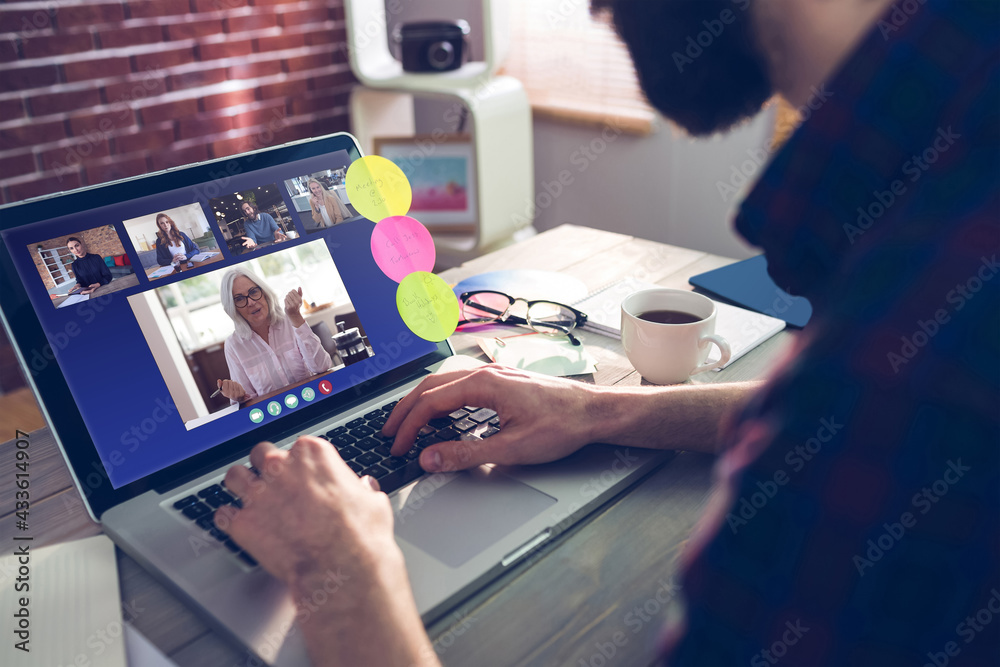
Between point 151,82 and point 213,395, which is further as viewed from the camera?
point 151,82

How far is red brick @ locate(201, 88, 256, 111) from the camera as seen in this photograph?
2.41 metres

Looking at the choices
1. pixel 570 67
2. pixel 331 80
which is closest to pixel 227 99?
pixel 331 80

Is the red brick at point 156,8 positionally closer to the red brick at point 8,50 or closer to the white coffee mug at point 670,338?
the red brick at point 8,50

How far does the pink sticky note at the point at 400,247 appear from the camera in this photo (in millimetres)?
→ 828

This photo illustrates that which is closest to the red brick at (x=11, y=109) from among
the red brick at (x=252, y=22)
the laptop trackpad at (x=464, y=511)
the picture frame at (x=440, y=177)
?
the red brick at (x=252, y=22)

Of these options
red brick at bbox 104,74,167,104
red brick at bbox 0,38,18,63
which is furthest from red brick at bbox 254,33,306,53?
red brick at bbox 0,38,18,63

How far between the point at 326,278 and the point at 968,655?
2.06 feet

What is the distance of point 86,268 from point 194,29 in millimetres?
1987

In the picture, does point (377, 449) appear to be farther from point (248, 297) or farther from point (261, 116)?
point (261, 116)

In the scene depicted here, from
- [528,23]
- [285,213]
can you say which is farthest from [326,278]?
[528,23]

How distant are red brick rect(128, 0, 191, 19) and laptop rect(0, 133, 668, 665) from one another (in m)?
1.79

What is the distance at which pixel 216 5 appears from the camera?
92.2 inches

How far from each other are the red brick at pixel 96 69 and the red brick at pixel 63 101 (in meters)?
0.04

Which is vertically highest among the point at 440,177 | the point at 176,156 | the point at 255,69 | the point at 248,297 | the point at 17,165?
the point at 248,297
